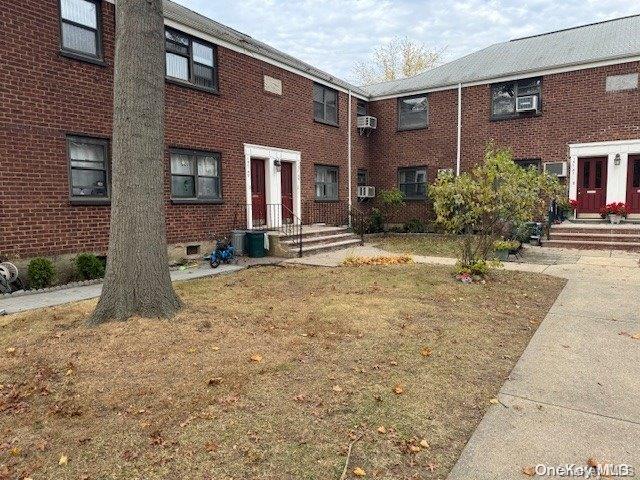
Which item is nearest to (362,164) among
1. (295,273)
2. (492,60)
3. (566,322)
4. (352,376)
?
(492,60)

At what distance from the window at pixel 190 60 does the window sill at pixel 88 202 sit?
3593 mm

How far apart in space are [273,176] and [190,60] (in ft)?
13.8

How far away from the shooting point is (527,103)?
52.0ft

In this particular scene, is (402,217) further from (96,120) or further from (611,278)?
(96,120)

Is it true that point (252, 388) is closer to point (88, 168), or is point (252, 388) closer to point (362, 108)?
point (88, 168)

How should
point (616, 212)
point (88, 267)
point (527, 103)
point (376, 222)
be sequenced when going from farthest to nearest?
point (376, 222) < point (527, 103) < point (616, 212) < point (88, 267)

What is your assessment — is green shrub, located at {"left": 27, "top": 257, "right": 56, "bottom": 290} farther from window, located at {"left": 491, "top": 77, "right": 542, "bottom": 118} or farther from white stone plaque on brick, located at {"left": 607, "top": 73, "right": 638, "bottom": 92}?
white stone plaque on brick, located at {"left": 607, "top": 73, "right": 638, "bottom": 92}

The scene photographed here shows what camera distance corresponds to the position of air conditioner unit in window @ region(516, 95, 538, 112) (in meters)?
15.8

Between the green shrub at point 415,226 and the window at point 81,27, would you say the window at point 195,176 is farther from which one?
the green shrub at point 415,226

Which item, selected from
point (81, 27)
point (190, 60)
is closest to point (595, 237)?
point (190, 60)

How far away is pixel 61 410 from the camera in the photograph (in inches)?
130

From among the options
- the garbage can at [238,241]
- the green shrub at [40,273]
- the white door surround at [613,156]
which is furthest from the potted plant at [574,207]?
the green shrub at [40,273]

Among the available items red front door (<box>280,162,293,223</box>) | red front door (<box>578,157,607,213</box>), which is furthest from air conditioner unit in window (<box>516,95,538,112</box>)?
red front door (<box>280,162,293,223</box>)

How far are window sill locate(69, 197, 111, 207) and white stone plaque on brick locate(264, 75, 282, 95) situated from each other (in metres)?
6.44
